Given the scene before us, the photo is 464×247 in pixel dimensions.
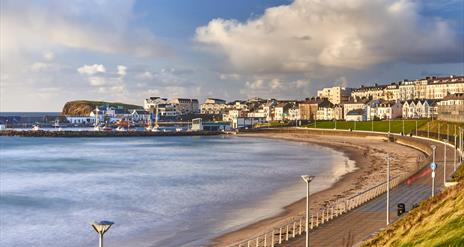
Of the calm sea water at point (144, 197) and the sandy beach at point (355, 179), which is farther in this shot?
the calm sea water at point (144, 197)

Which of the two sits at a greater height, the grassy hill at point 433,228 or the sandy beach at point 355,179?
the grassy hill at point 433,228

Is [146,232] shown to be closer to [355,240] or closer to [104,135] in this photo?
[355,240]

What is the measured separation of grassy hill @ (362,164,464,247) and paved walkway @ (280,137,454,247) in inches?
69.7

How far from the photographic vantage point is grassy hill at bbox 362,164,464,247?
1345 cm

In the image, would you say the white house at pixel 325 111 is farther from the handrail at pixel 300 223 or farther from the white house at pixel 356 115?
the handrail at pixel 300 223

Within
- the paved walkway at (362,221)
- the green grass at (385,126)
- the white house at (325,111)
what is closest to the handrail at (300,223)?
the paved walkway at (362,221)

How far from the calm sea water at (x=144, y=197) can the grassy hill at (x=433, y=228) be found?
9.66m

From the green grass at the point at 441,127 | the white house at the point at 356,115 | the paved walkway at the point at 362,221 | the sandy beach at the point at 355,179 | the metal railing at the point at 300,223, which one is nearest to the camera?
the paved walkway at the point at 362,221

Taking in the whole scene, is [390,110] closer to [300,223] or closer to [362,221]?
[362,221]

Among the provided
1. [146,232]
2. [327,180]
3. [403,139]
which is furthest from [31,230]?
[403,139]

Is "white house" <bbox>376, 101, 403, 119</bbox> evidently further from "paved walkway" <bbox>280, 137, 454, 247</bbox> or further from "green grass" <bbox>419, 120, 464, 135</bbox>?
"paved walkway" <bbox>280, 137, 454, 247</bbox>

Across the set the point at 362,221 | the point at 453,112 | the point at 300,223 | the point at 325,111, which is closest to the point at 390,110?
the point at 325,111

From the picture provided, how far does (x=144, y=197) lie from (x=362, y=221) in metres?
20.7

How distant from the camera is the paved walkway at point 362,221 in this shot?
2083 cm
